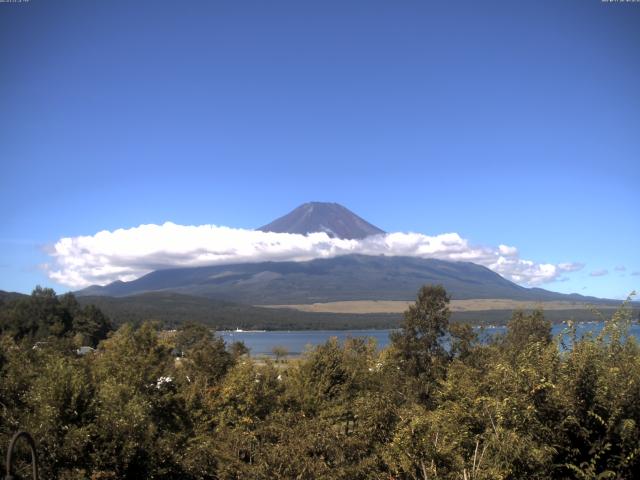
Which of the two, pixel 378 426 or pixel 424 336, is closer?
pixel 378 426

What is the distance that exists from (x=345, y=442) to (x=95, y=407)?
24.6ft

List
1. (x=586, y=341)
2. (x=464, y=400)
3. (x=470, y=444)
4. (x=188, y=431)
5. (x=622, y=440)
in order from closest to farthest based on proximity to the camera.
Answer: (x=622, y=440) < (x=586, y=341) < (x=470, y=444) < (x=464, y=400) < (x=188, y=431)

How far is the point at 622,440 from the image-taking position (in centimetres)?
1002

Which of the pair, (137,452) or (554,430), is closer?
(554,430)

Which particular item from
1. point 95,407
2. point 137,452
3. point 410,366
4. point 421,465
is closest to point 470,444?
point 421,465

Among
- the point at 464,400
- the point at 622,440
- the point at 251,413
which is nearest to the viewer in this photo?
the point at 622,440

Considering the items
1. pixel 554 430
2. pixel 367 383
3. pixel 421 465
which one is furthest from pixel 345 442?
pixel 367 383

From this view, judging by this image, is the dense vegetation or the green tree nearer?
the dense vegetation

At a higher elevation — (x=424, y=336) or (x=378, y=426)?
(x=424, y=336)

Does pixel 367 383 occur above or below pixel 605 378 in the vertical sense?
below

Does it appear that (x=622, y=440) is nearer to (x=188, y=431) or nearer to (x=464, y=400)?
(x=464, y=400)

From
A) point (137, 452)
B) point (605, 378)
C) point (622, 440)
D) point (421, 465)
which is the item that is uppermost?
point (605, 378)

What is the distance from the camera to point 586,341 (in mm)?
10844

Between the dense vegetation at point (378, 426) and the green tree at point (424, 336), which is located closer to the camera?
the dense vegetation at point (378, 426)
